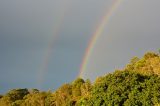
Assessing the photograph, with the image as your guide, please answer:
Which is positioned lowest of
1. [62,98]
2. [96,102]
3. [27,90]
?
[96,102]

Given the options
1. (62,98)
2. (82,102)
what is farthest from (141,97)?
(62,98)

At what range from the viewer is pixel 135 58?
429ft

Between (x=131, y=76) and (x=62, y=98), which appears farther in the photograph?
(x=62, y=98)

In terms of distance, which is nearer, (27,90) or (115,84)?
(115,84)

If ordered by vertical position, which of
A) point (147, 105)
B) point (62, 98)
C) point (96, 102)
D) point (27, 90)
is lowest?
point (147, 105)

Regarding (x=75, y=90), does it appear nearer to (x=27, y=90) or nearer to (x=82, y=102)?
(x=82, y=102)

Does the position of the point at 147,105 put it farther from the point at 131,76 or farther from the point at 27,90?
the point at 27,90

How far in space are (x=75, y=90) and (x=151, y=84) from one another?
177ft

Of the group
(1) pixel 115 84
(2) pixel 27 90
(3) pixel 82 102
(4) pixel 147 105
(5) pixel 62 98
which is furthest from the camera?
(2) pixel 27 90

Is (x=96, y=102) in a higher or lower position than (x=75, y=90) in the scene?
lower

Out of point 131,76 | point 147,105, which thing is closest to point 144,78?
point 131,76

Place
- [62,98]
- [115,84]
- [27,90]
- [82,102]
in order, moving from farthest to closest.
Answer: [27,90] < [62,98] < [82,102] < [115,84]

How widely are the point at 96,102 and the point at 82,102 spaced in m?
7.74

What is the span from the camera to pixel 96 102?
76.2 m
